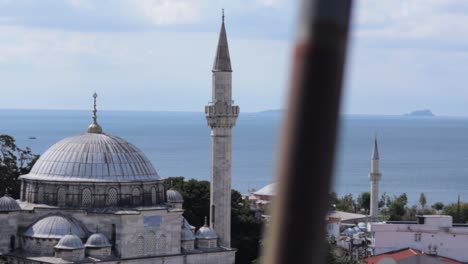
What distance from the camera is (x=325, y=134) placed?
2.21m

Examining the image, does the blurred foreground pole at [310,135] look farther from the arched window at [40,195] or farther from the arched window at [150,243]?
the arched window at [40,195]

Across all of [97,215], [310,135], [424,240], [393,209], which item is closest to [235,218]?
[424,240]

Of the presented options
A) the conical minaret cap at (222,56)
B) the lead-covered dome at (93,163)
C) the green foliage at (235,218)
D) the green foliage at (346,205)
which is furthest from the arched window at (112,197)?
the green foliage at (346,205)

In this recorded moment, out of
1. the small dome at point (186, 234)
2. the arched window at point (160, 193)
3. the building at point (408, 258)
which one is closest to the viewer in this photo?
the small dome at point (186, 234)

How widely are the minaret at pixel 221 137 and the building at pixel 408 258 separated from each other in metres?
6.51

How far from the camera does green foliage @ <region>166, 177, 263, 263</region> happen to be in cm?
4095

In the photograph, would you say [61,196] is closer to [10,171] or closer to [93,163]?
[93,163]

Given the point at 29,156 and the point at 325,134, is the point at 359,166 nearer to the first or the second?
the point at 29,156

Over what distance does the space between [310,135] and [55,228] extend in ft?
96.5

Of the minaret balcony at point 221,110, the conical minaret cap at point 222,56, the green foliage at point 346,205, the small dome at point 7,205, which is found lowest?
the green foliage at point 346,205

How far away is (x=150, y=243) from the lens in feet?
106

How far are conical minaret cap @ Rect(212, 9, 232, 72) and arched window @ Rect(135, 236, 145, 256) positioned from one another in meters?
7.78

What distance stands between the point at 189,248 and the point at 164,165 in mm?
113336

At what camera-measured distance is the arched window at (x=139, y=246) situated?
104 feet
